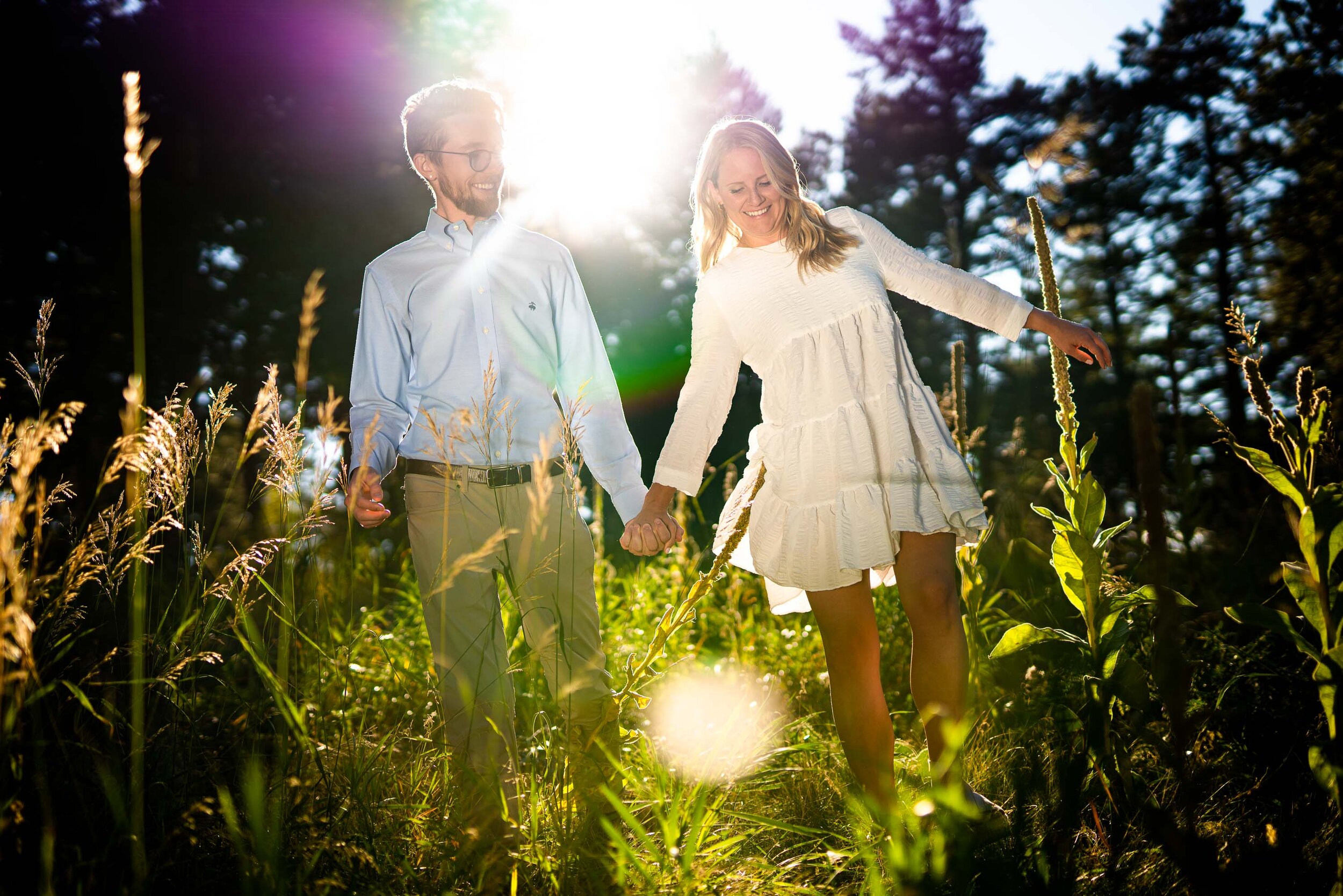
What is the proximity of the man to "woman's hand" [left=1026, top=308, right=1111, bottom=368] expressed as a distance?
1162 millimetres

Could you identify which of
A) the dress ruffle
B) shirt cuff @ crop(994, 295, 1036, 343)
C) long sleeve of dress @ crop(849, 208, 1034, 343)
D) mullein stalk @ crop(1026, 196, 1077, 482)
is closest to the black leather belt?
the dress ruffle

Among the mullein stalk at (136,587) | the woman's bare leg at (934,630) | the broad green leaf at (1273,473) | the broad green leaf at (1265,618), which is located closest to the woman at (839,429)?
the woman's bare leg at (934,630)

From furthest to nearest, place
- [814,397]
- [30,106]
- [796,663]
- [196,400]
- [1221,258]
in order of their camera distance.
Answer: [1221,258]
[196,400]
[30,106]
[796,663]
[814,397]

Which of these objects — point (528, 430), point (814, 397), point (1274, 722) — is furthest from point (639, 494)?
point (1274, 722)

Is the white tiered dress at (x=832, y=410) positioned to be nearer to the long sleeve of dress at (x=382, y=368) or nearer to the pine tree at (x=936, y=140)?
the long sleeve of dress at (x=382, y=368)

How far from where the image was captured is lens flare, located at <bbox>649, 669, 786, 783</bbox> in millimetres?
2564

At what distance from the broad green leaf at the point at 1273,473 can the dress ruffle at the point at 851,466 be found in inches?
Answer: 22.2

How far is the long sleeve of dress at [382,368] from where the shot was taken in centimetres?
247

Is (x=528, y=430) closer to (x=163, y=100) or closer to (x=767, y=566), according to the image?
(x=767, y=566)

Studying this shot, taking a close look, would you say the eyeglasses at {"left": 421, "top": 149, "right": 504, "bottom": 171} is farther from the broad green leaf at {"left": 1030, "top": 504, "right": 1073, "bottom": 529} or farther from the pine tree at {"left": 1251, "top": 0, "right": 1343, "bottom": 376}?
the pine tree at {"left": 1251, "top": 0, "right": 1343, "bottom": 376}

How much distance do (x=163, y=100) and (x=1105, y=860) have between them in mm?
9701

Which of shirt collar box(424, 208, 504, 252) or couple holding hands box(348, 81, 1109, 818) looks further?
shirt collar box(424, 208, 504, 252)

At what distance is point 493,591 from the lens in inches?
96.4

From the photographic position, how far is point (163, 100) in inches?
331
